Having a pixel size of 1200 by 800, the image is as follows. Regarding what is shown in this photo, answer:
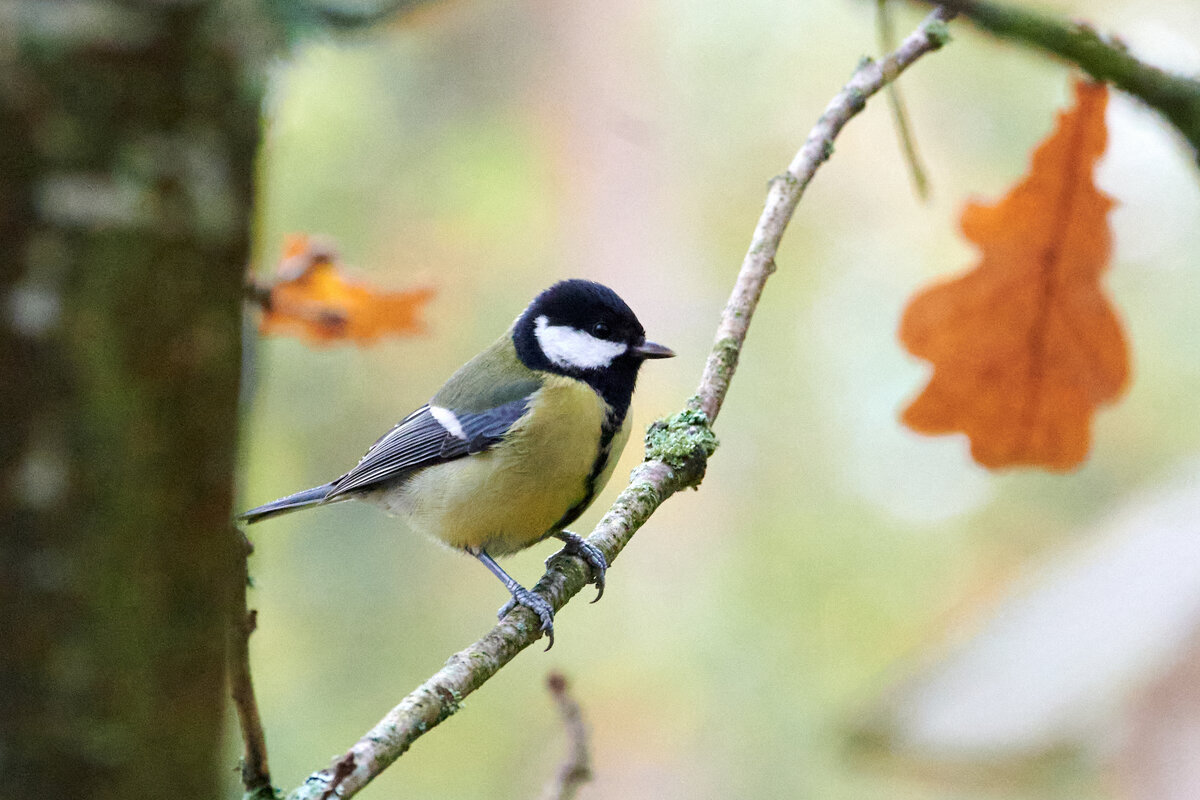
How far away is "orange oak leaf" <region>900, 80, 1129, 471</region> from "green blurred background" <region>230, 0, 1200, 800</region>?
4031mm

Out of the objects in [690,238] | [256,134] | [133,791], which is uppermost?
[690,238]

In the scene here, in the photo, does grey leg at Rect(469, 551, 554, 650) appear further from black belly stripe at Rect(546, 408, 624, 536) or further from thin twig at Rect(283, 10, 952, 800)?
black belly stripe at Rect(546, 408, 624, 536)

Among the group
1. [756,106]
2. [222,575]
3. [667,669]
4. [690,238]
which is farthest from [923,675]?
[756,106]

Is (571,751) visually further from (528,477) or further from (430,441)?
→ (430,441)

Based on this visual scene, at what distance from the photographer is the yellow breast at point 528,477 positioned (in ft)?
7.37

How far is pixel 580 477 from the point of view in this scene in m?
2.25

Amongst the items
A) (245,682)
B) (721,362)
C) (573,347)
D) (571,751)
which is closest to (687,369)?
(573,347)

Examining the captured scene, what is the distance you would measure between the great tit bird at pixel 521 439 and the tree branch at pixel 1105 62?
4.82 ft

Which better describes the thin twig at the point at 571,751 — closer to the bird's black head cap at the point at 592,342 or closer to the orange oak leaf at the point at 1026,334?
the orange oak leaf at the point at 1026,334

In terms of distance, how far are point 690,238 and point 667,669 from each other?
2.60m

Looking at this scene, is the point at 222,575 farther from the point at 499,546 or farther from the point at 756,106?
the point at 756,106

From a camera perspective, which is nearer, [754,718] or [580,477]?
[580,477]

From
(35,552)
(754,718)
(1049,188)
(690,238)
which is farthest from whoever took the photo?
(690,238)

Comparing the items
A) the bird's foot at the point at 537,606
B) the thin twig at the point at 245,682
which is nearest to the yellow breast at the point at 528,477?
the bird's foot at the point at 537,606
